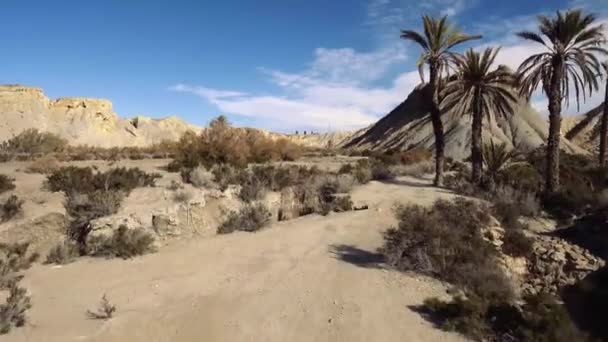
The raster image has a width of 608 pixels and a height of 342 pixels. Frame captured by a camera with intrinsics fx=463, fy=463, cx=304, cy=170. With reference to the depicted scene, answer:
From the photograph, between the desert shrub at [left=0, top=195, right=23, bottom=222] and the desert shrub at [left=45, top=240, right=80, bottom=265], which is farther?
the desert shrub at [left=0, top=195, right=23, bottom=222]

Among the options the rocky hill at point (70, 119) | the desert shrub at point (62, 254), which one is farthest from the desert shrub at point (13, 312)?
the rocky hill at point (70, 119)

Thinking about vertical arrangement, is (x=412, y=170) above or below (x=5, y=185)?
above

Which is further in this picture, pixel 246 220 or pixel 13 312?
pixel 246 220

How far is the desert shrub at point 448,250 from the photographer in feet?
28.0

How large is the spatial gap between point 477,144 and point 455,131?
3007 cm

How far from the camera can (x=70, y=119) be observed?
60469mm

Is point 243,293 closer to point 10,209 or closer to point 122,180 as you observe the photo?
point 122,180

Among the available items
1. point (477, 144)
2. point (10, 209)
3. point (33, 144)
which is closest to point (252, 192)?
point (10, 209)

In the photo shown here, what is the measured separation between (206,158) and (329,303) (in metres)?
11.4

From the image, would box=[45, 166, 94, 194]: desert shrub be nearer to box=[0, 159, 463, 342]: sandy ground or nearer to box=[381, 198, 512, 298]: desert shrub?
box=[0, 159, 463, 342]: sandy ground

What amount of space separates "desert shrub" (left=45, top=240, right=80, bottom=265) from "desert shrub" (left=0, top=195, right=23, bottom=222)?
163cm

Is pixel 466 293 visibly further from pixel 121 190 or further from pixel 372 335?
pixel 121 190

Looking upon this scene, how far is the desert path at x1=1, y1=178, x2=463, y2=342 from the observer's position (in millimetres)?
7230

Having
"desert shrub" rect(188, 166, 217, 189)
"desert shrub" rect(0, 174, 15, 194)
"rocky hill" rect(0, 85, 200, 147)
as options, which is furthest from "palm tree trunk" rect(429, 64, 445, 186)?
"rocky hill" rect(0, 85, 200, 147)
